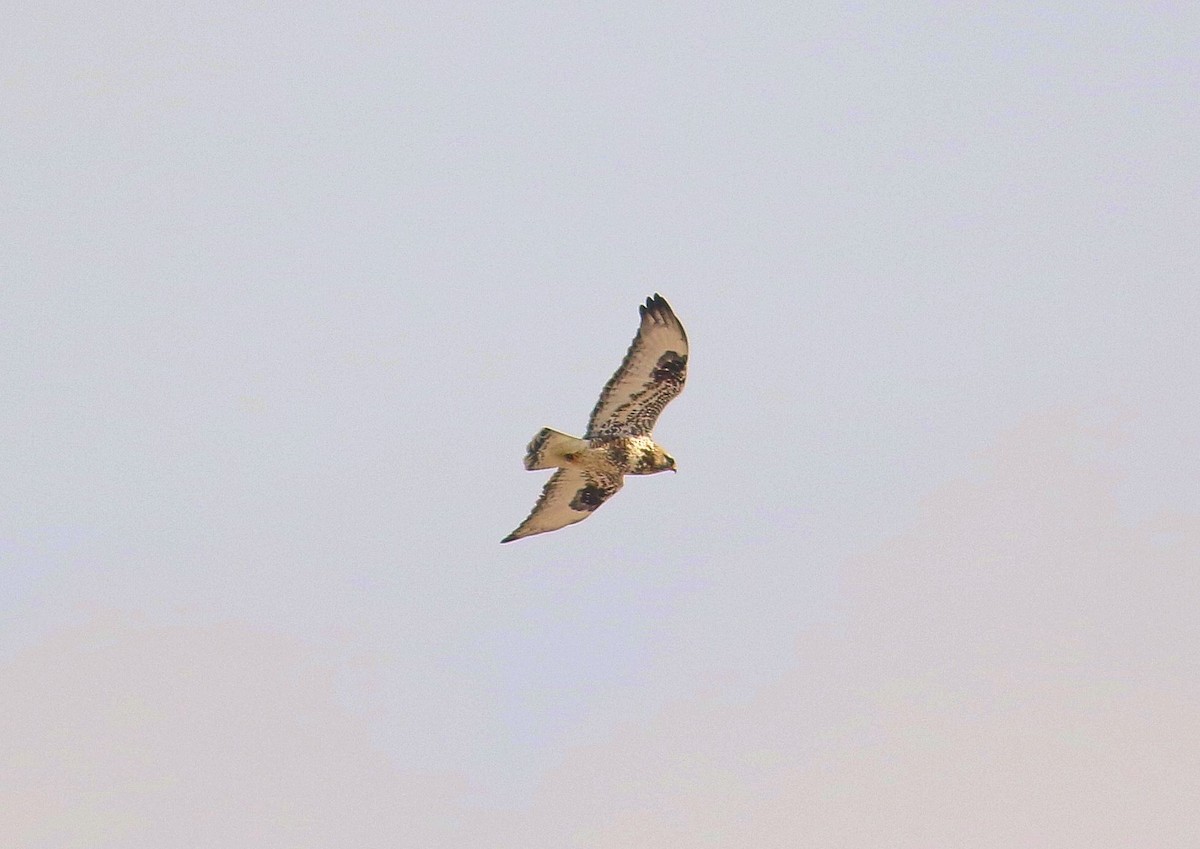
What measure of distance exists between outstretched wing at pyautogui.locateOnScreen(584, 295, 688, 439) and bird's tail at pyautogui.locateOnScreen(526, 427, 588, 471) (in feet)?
1.78

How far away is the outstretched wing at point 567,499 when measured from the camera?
1594 inches

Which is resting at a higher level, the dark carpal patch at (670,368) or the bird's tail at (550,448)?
the dark carpal patch at (670,368)

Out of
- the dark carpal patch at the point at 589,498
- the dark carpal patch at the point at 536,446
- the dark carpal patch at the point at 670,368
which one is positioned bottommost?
the dark carpal patch at the point at 589,498

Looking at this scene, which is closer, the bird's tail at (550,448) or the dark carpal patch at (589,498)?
the bird's tail at (550,448)

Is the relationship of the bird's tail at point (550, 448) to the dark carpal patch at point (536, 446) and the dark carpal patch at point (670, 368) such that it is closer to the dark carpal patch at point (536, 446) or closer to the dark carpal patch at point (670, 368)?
the dark carpal patch at point (536, 446)

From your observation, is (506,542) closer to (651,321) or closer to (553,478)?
(553,478)

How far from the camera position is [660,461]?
1599 inches

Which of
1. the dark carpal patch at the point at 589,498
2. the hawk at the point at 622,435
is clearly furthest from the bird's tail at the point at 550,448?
the dark carpal patch at the point at 589,498

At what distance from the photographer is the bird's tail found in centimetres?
3978

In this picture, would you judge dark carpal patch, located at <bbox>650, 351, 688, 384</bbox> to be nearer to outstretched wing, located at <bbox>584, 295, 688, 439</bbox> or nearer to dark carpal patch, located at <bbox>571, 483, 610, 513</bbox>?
outstretched wing, located at <bbox>584, 295, 688, 439</bbox>

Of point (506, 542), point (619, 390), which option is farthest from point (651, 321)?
point (506, 542)

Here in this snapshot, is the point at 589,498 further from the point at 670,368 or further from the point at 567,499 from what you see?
the point at 670,368

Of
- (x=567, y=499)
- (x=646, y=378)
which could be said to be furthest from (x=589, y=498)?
(x=646, y=378)

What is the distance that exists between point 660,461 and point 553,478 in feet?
4.69
